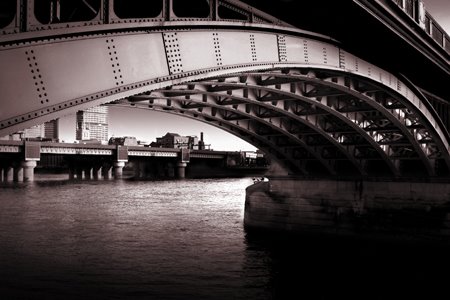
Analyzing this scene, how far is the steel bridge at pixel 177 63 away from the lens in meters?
7.16

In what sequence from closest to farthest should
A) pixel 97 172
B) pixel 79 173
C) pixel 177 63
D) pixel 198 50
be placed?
pixel 177 63 < pixel 198 50 < pixel 97 172 < pixel 79 173

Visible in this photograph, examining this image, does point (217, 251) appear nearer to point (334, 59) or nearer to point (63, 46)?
point (334, 59)

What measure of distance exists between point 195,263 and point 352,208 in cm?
1261

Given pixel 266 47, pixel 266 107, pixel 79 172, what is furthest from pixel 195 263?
pixel 79 172

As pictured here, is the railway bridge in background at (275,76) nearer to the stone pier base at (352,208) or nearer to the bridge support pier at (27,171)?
the stone pier base at (352,208)

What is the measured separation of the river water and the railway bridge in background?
3.88m

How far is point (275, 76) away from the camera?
16.0m

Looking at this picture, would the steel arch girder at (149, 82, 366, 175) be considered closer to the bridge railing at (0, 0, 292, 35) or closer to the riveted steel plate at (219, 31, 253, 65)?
the riveted steel plate at (219, 31, 253, 65)

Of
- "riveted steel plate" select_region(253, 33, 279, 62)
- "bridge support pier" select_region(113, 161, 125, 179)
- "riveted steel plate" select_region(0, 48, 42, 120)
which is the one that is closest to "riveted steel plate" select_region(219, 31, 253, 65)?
"riveted steel plate" select_region(253, 33, 279, 62)

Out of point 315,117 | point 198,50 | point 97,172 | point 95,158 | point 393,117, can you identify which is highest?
point 315,117

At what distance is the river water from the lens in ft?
53.2

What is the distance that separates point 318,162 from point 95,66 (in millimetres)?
25216

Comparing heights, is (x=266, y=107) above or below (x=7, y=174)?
above

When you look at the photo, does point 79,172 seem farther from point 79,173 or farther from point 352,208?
point 352,208
